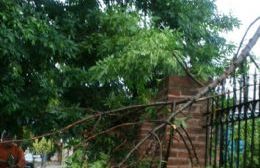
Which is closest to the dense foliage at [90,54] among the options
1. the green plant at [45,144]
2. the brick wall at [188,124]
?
the green plant at [45,144]

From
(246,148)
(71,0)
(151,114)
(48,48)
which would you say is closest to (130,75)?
(151,114)

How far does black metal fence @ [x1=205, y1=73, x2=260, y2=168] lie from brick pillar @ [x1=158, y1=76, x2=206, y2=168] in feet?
0.29

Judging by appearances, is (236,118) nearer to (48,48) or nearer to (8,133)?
(48,48)

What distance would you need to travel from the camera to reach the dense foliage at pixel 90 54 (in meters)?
5.47

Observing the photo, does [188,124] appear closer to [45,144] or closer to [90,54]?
[90,54]

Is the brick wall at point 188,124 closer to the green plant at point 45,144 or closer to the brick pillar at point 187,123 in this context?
the brick pillar at point 187,123

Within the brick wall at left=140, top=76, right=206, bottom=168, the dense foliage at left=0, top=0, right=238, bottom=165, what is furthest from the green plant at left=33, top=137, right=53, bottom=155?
the brick wall at left=140, top=76, right=206, bottom=168

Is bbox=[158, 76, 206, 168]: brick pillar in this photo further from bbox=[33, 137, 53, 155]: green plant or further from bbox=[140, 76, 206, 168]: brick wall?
bbox=[33, 137, 53, 155]: green plant

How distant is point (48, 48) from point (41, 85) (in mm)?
557

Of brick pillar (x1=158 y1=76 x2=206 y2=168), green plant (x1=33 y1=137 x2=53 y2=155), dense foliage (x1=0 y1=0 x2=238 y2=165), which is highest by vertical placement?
dense foliage (x1=0 y1=0 x2=238 y2=165)

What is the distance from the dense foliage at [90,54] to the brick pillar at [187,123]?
16.8 inches

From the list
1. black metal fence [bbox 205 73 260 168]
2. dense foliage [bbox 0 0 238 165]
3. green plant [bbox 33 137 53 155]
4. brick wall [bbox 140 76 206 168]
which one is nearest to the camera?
black metal fence [bbox 205 73 260 168]

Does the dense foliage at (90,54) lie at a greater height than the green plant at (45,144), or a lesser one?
greater

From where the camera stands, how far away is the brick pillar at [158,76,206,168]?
456 centimetres
